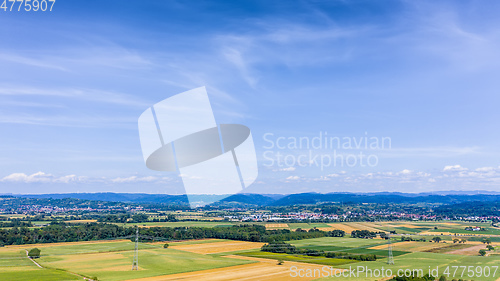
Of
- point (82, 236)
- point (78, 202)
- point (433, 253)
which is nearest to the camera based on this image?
point (433, 253)

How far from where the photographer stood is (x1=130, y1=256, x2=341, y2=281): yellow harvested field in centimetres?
1839

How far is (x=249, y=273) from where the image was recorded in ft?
64.6

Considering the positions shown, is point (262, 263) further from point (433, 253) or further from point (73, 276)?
point (433, 253)

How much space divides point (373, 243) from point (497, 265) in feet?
39.8

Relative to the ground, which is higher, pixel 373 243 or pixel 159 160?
pixel 159 160

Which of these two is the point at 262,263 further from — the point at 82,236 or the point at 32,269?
the point at 82,236

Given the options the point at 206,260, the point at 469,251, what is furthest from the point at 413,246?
the point at 206,260

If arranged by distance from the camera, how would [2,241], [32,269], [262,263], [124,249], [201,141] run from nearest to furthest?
1. [201,141]
2. [32,269]
3. [262,263]
4. [124,249]
5. [2,241]

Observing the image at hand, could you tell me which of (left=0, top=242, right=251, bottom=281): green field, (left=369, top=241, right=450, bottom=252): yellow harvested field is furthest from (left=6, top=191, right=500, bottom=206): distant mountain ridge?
(left=369, top=241, right=450, bottom=252): yellow harvested field

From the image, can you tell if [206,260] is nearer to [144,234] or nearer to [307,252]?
[307,252]

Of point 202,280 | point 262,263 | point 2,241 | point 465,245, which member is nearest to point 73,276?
point 202,280

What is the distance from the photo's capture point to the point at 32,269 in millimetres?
20484

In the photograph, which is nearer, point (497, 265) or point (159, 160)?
point (159, 160)

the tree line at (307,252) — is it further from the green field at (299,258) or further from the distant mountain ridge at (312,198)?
the distant mountain ridge at (312,198)
